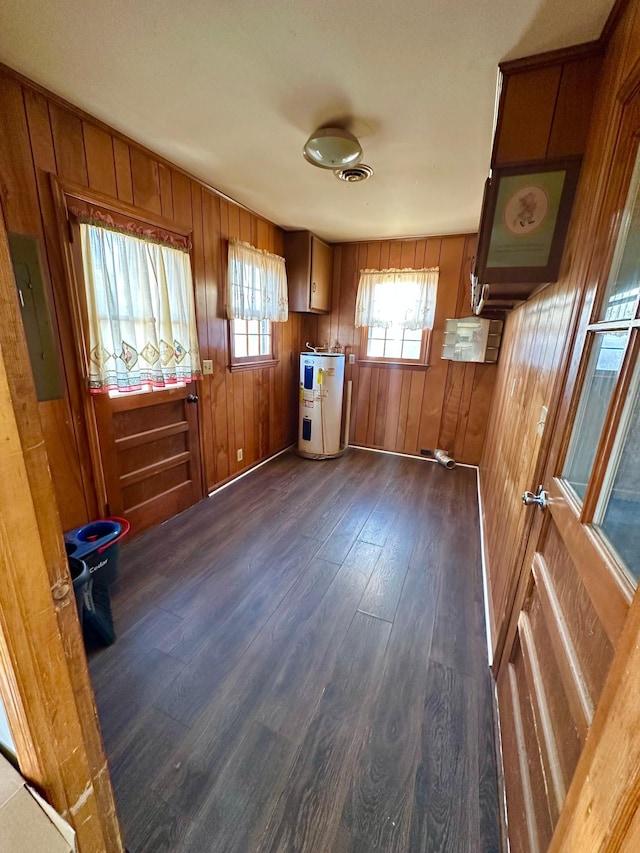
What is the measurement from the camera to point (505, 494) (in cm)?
182

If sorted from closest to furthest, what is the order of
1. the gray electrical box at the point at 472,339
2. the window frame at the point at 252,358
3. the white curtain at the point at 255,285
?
the white curtain at the point at 255,285
the window frame at the point at 252,358
the gray electrical box at the point at 472,339

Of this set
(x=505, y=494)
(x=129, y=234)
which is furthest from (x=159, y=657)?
(x=129, y=234)

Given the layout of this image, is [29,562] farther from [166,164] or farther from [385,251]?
[385,251]

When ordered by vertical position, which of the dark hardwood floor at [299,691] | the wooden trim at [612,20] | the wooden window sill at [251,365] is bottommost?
the dark hardwood floor at [299,691]

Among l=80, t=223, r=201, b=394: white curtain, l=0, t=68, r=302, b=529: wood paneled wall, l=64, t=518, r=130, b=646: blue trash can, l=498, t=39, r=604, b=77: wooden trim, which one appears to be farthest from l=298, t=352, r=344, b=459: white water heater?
l=498, t=39, r=604, b=77: wooden trim

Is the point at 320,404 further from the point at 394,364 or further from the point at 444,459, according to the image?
the point at 444,459

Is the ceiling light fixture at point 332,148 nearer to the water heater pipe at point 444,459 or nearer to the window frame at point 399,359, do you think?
the window frame at point 399,359

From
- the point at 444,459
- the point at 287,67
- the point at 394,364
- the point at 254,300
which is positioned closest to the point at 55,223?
the point at 287,67

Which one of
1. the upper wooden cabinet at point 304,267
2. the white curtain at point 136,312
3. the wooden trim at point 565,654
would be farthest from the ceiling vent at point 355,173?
the wooden trim at point 565,654

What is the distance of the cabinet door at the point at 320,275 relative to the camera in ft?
11.8

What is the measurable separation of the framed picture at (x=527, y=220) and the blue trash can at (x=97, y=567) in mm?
2133

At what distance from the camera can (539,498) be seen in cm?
111

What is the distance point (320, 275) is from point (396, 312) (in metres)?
0.92

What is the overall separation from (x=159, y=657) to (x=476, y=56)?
271 centimetres
